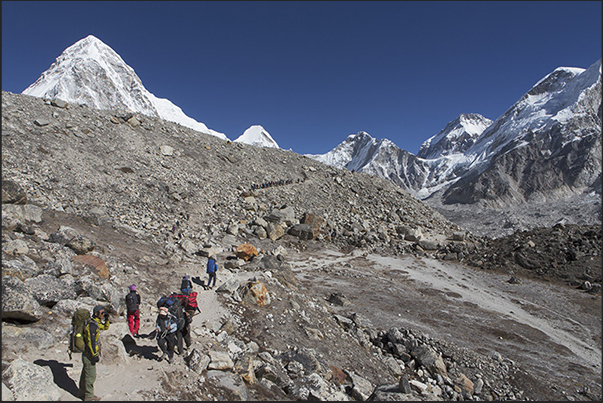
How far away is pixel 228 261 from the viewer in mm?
19672

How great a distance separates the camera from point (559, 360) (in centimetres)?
1454

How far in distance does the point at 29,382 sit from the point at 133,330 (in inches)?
133

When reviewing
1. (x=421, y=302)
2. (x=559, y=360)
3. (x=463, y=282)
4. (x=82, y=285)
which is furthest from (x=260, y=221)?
(x=559, y=360)

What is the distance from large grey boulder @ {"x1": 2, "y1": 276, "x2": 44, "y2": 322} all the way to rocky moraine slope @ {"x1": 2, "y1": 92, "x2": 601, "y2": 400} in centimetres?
3

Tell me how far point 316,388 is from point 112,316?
6812 millimetres

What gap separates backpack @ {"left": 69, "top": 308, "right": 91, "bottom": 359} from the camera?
6.27 meters

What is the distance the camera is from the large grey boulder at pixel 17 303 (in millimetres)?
7496

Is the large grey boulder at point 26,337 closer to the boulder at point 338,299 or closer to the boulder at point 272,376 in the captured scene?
the boulder at point 272,376

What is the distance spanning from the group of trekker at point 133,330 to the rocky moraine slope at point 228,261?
44cm

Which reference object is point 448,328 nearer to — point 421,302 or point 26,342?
point 421,302

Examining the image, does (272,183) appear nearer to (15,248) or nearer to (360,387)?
(15,248)

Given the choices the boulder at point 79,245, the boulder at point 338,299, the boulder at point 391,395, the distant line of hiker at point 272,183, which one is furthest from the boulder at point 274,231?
the boulder at point 391,395

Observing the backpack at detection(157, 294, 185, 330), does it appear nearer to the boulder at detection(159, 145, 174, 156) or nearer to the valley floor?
the valley floor

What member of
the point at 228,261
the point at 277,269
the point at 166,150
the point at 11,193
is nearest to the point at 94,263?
the point at 11,193
